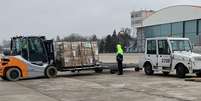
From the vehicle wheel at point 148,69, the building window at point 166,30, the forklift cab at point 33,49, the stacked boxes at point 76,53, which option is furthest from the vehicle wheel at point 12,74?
the building window at point 166,30

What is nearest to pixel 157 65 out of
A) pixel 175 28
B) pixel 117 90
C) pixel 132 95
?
pixel 117 90

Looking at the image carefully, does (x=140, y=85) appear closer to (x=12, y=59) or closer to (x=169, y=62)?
(x=169, y=62)

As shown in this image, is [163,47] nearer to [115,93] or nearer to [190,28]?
[115,93]

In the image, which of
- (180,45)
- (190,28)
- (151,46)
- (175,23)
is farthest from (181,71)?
(175,23)

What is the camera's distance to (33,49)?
2242cm

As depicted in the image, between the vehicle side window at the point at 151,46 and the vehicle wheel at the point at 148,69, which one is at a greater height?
the vehicle side window at the point at 151,46

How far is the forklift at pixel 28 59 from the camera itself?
837 inches

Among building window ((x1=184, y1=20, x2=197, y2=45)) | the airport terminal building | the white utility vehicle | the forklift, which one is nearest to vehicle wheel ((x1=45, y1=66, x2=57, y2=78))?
the forklift

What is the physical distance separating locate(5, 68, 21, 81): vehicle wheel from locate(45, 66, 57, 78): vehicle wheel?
1.58 m

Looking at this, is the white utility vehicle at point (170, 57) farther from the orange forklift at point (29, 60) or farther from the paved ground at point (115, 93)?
the orange forklift at point (29, 60)

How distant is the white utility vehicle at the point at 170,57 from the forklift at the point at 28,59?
5.00 meters

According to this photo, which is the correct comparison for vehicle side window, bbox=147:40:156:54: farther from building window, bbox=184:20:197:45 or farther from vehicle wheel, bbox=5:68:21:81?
building window, bbox=184:20:197:45

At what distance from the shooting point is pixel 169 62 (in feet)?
69.7

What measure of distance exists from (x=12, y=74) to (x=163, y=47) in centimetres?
760
